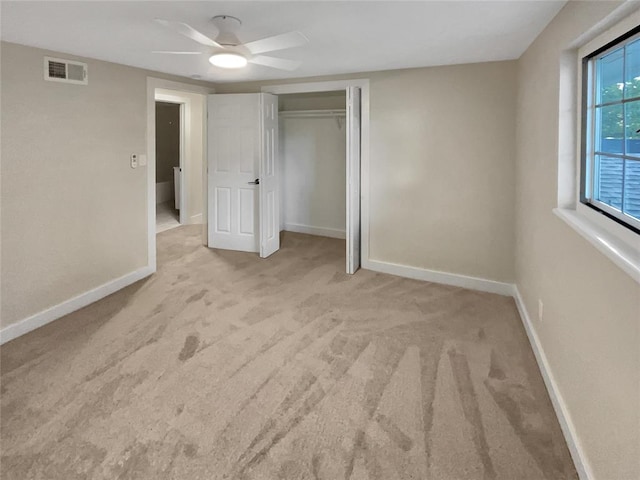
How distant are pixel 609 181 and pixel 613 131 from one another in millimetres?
234

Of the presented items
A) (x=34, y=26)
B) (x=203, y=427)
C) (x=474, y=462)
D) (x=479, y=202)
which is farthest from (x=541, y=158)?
(x=34, y=26)

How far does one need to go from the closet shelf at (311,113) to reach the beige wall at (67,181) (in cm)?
255

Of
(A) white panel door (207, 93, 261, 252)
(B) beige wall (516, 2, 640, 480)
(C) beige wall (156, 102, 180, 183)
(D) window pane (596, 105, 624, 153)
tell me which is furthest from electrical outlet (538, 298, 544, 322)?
(C) beige wall (156, 102, 180, 183)

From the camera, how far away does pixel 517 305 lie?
3607 millimetres

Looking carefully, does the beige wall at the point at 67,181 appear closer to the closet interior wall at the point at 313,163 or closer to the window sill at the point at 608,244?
the closet interior wall at the point at 313,163

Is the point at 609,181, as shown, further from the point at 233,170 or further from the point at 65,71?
the point at 233,170

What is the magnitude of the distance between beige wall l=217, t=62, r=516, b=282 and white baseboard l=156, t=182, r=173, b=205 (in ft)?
19.2

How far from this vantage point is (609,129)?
200 centimetres

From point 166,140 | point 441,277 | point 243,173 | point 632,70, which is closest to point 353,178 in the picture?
point 441,277

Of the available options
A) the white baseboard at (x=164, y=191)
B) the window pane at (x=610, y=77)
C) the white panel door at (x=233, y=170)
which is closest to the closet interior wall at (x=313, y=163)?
the white panel door at (x=233, y=170)

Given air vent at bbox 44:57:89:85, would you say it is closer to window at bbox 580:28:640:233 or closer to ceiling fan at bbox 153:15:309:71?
ceiling fan at bbox 153:15:309:71

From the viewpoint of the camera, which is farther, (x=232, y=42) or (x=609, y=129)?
(x=232, y=42)

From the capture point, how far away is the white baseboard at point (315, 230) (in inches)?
248

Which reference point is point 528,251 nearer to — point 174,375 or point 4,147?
point 174,375
